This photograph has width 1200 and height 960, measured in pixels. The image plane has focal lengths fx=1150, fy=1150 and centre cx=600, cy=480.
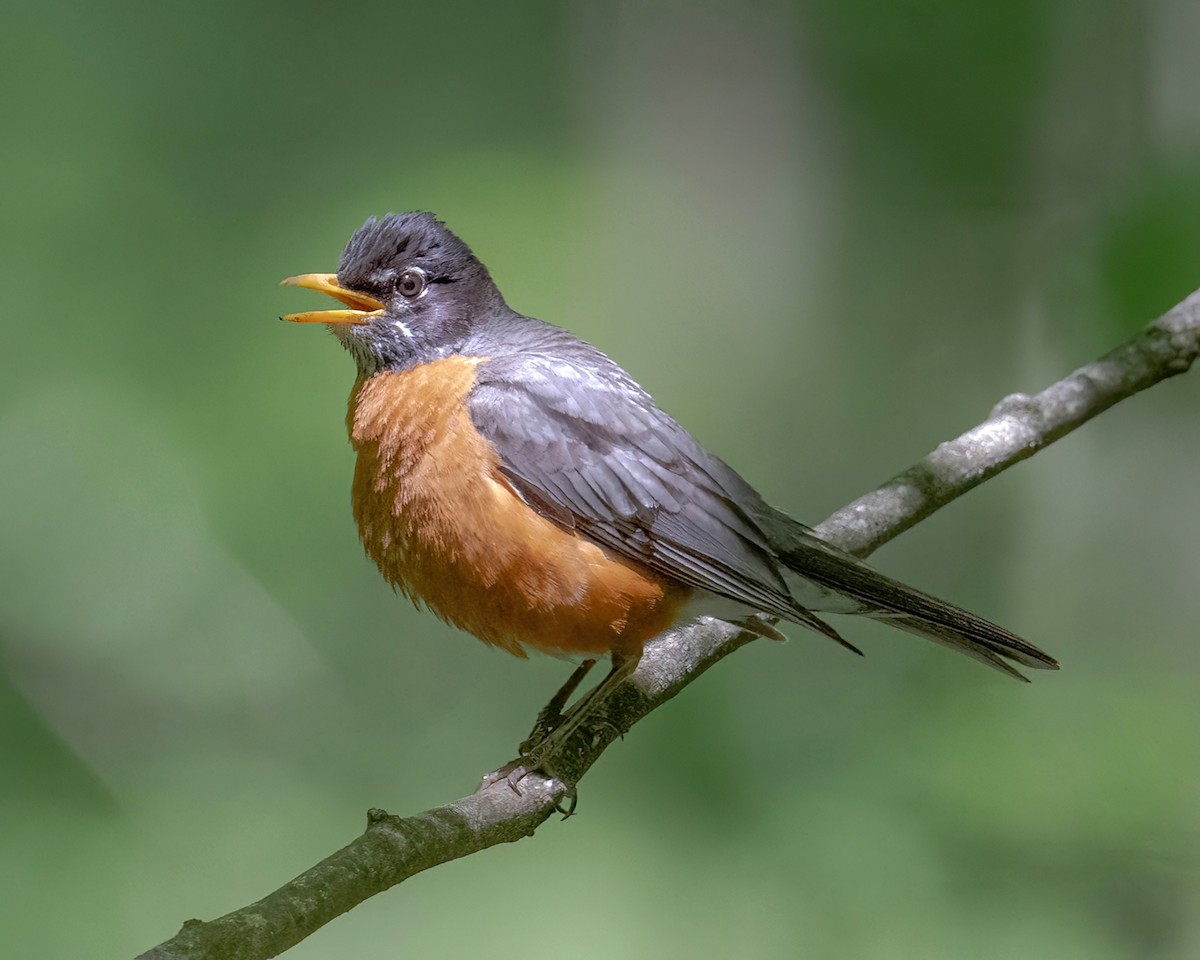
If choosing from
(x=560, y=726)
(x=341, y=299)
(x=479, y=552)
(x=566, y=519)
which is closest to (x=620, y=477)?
(x=566, y=519)

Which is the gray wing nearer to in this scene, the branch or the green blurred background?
the branch

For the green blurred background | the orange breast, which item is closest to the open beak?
the orange breast

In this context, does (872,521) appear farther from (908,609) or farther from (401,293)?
(401,293)

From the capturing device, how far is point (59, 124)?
6816mm

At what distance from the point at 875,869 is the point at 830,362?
3.89 metres

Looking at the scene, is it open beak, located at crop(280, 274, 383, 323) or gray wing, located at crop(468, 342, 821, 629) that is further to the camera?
open beak, located at crop(280, 274, 383, 323)

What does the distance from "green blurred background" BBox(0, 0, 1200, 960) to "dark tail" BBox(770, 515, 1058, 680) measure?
1.04m

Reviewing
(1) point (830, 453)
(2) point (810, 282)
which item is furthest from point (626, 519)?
(2) point (810, 282)

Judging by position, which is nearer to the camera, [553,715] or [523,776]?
[523,776]

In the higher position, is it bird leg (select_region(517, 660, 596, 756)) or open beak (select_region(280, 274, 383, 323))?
open beak (select_region(280, 274, 383, 323))

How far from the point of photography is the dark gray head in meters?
3.73

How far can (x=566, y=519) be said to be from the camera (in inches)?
132

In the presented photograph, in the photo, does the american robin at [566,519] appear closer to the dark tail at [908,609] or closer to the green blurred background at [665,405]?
the dark tail at [908,609]

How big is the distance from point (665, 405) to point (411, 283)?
3.41 metres
